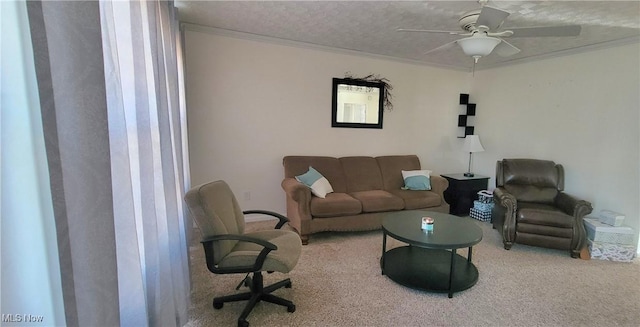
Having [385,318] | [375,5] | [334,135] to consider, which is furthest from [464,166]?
[385,318]

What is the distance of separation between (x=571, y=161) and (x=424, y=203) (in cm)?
208

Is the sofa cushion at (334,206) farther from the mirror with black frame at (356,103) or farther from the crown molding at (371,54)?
the crown molding at (371,54)

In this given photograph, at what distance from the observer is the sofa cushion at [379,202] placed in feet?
11.5

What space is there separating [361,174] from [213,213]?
259cm

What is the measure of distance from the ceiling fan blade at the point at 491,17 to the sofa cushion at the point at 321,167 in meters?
2.37

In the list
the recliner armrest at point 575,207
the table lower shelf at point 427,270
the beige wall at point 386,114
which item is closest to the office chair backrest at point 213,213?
the table lower shelf at point 427,270

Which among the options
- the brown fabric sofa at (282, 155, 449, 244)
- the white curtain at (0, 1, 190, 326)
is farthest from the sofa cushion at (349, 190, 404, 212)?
the white curtain at (0, 1, 190, 326)

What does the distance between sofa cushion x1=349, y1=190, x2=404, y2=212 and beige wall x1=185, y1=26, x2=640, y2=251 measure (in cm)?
102

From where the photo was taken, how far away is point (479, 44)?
2404 millimetres

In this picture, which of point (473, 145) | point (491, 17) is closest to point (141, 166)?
point (491, 17)

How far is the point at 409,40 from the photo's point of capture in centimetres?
371

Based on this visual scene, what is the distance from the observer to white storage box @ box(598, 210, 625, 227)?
10.4ft

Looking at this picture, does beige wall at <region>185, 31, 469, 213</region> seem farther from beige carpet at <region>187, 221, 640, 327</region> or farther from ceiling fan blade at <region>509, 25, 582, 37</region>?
ceiling fan blade at <region>509, 25, 582, 37</region>

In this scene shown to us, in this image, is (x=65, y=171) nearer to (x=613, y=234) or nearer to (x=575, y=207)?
(x=575, y=207)
